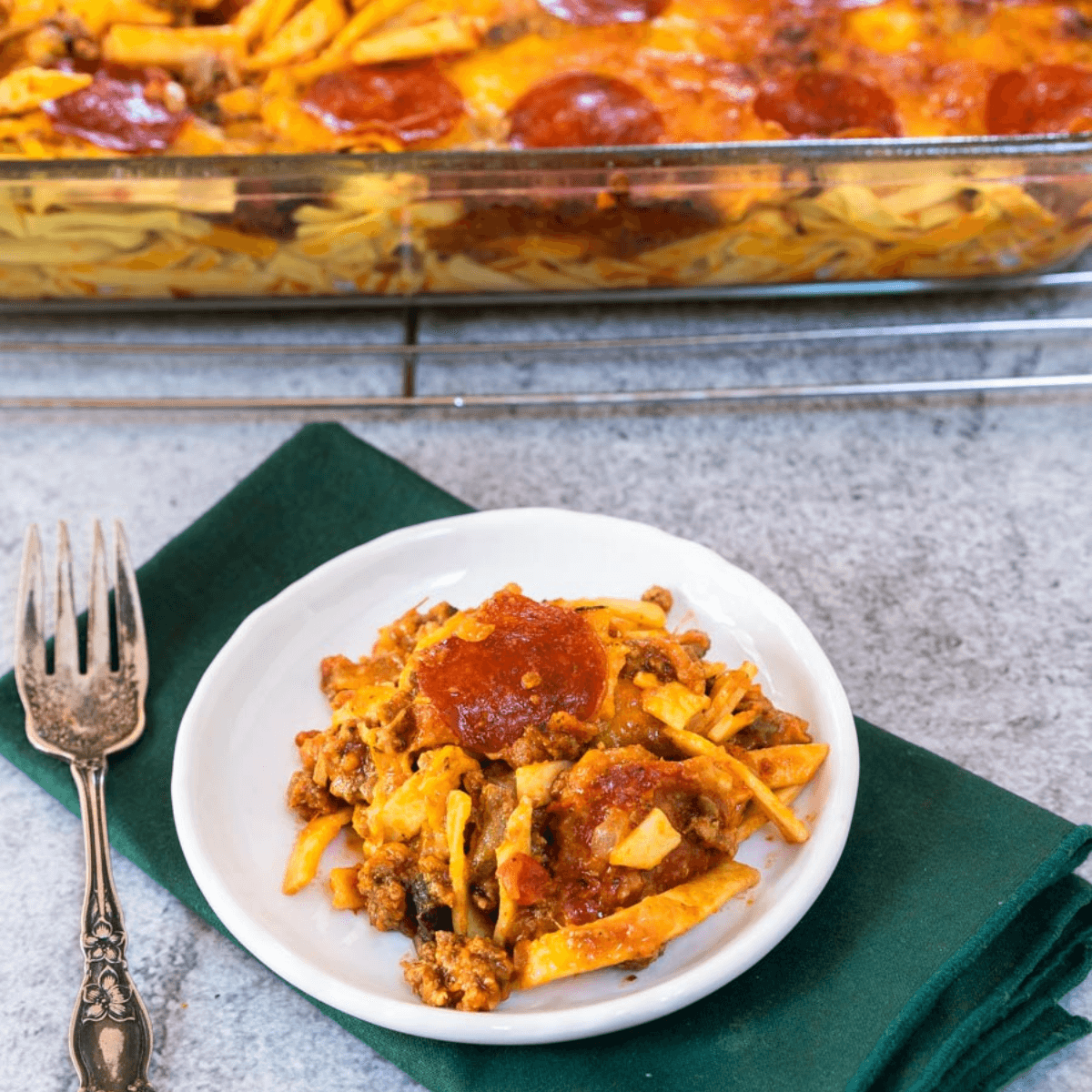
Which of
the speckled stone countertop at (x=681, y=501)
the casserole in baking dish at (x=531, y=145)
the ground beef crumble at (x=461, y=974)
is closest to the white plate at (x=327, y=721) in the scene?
A: the ground beef crumble at (x=461, y=974)

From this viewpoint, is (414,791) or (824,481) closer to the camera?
(414,791)

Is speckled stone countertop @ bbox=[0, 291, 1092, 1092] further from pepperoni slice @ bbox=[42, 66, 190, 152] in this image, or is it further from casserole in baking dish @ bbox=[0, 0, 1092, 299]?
pepperoni slice @ bbox=[42, 66, 190, 152]

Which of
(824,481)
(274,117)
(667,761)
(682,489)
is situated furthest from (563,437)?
(667,761)

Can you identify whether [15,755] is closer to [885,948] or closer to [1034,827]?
[885,948]

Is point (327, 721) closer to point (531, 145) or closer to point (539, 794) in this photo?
point (539, 794)

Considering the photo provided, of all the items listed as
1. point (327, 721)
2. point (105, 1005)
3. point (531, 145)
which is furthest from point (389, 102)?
point (105, 1005)

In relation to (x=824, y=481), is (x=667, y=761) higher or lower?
higher
